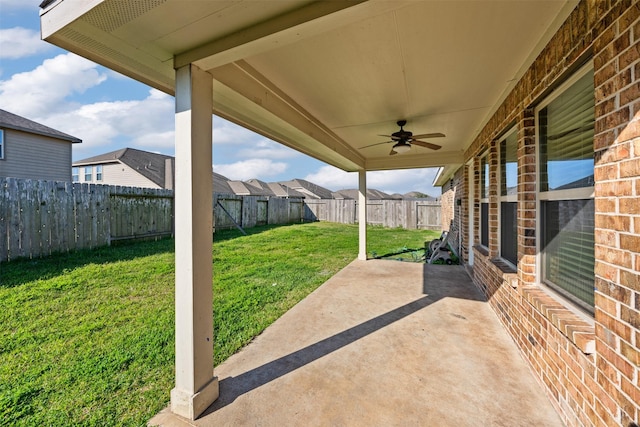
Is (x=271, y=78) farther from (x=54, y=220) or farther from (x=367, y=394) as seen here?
(x=54, y=220)

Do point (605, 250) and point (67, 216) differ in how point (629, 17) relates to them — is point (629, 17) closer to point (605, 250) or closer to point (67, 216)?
point (605, 250)

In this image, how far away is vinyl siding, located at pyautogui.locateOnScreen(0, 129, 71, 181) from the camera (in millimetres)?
9711

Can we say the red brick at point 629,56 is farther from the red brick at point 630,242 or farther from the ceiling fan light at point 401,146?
the ceiling fan light at point 401,146

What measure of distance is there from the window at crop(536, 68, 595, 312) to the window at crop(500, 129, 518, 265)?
0.76 meters

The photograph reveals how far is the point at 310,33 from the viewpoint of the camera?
150 cm

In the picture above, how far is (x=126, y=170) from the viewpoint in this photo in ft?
49.3

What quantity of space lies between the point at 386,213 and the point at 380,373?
12.9 meters

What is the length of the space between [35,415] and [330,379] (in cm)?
196

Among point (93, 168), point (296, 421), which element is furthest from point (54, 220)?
point (93, 168)

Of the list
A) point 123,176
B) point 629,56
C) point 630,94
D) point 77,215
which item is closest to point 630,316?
point 630,94

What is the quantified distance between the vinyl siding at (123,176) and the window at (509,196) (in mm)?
16152

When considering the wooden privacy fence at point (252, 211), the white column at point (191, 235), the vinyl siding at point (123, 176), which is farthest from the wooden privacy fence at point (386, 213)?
the white column at point (191, 235)

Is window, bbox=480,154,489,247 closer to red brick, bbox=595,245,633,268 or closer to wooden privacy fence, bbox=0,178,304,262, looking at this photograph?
red brick, bbox=595,245,633,268

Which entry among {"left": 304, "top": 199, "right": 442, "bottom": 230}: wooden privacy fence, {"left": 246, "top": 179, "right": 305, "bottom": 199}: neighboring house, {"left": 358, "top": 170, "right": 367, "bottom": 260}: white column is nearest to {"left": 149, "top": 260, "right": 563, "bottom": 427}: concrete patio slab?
{"left": 358, "top": 170, "right": 367, "bottom": 260}: white column
